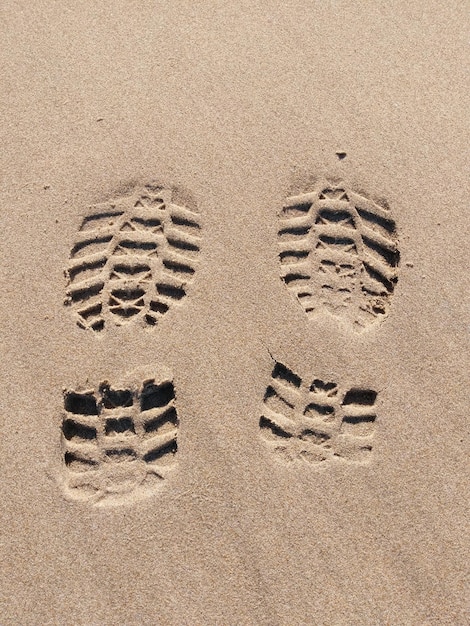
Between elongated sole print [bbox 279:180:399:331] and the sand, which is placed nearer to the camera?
the sand

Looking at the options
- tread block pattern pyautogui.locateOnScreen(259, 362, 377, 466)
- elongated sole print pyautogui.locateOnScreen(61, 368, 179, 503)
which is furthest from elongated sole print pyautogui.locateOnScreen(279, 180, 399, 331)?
elongated sole print pyautogui.locateOnScreen(61, 368, 179, 503)

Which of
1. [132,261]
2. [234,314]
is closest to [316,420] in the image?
[234,314]

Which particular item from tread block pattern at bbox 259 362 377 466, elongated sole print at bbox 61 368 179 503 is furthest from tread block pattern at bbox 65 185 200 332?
tread block pattern at bbox 259 362 377 466

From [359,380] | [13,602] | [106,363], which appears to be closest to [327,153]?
[359,380]

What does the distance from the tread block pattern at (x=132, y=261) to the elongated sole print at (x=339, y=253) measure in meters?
0.35

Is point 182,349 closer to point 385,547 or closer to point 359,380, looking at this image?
point 359,380

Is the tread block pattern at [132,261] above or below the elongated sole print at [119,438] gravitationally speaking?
above

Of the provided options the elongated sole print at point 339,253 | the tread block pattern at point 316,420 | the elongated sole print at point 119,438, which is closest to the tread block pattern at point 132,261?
the elongated sole print at point 119,438

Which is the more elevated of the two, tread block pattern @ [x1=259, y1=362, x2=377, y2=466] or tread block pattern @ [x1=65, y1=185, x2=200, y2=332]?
tread block pattern @ [x1=65, y1=185, x2=200, y2=332]

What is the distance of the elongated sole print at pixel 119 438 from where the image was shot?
1.80 metres

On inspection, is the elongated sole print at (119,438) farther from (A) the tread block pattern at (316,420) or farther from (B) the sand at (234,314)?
(A) the tread block pattern at (316,420)

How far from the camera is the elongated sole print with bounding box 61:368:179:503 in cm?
180

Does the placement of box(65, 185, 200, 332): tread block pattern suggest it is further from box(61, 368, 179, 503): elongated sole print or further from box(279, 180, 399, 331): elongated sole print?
box(279, 180, 399, 331): elongated sole print

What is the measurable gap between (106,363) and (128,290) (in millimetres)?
259
